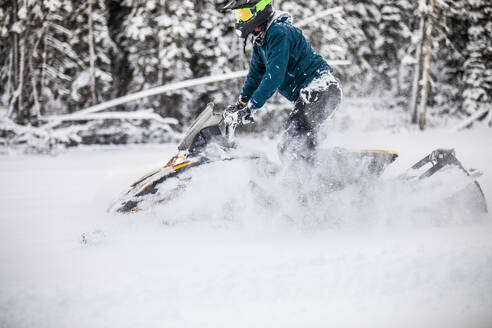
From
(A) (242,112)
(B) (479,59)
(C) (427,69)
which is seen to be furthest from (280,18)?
(B) (479,59)

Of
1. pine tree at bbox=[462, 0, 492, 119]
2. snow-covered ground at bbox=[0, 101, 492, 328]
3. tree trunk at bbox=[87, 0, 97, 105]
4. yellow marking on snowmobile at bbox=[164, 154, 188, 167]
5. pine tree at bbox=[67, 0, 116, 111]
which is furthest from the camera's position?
pine tree at bbox=[462, 0, 492, 119]

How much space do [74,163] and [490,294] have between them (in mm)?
6408

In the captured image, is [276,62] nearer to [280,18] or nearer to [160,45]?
[280,18]

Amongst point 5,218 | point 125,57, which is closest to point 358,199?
point 5,218

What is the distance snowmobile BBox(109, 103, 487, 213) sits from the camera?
313 cm

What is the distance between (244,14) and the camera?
3.13m

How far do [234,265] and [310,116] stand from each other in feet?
5.32

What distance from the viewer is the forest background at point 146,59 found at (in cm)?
782

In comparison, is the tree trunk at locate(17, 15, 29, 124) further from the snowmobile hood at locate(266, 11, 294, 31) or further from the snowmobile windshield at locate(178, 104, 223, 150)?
the snowmobile hood at locate(266, 11, 294, 31)

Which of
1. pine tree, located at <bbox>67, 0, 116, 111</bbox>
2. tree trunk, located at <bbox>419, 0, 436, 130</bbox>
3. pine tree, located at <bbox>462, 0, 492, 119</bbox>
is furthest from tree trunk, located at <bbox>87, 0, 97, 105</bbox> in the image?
pine tree, located at <bbox>462, 0, 492, 119</bbox>

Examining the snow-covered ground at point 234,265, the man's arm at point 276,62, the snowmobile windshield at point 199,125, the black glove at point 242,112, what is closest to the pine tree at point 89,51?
the snow-covered ground at point 234,265

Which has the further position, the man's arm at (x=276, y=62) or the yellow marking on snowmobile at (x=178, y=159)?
the yellow marking on snowmobile at (x=178, y=159)

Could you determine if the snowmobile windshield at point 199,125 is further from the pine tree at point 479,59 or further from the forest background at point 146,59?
the pine tree at point 479,59

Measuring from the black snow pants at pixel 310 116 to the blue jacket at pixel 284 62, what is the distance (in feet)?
0.44
